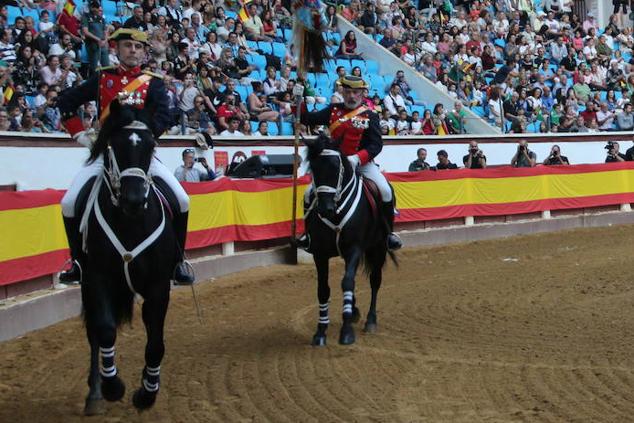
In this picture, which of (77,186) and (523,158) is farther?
(523,158)

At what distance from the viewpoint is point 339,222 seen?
10.5 metres

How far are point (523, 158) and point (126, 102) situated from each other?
57.7 feet

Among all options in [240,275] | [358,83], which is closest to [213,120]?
[240,275]

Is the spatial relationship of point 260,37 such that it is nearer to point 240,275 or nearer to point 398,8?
point 398,8

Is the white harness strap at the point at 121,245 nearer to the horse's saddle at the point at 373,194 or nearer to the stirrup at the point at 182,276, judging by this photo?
the stirrup at the point at 182,276

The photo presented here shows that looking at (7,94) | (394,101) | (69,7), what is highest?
(69,7)

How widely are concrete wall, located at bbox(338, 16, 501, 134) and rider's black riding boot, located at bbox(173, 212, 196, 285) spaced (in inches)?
790

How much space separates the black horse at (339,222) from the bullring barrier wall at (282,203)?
3.35 m

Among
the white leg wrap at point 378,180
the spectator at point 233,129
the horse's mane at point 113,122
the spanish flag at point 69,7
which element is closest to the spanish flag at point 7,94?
the spanish flag at point 69,7

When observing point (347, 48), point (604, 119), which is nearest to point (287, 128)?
point (347, 48)

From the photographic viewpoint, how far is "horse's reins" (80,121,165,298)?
22.8 feet

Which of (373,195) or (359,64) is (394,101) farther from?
(373,195)

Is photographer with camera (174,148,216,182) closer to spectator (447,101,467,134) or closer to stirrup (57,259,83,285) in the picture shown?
stirrup (57,259,83,285)

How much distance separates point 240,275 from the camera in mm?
15914
